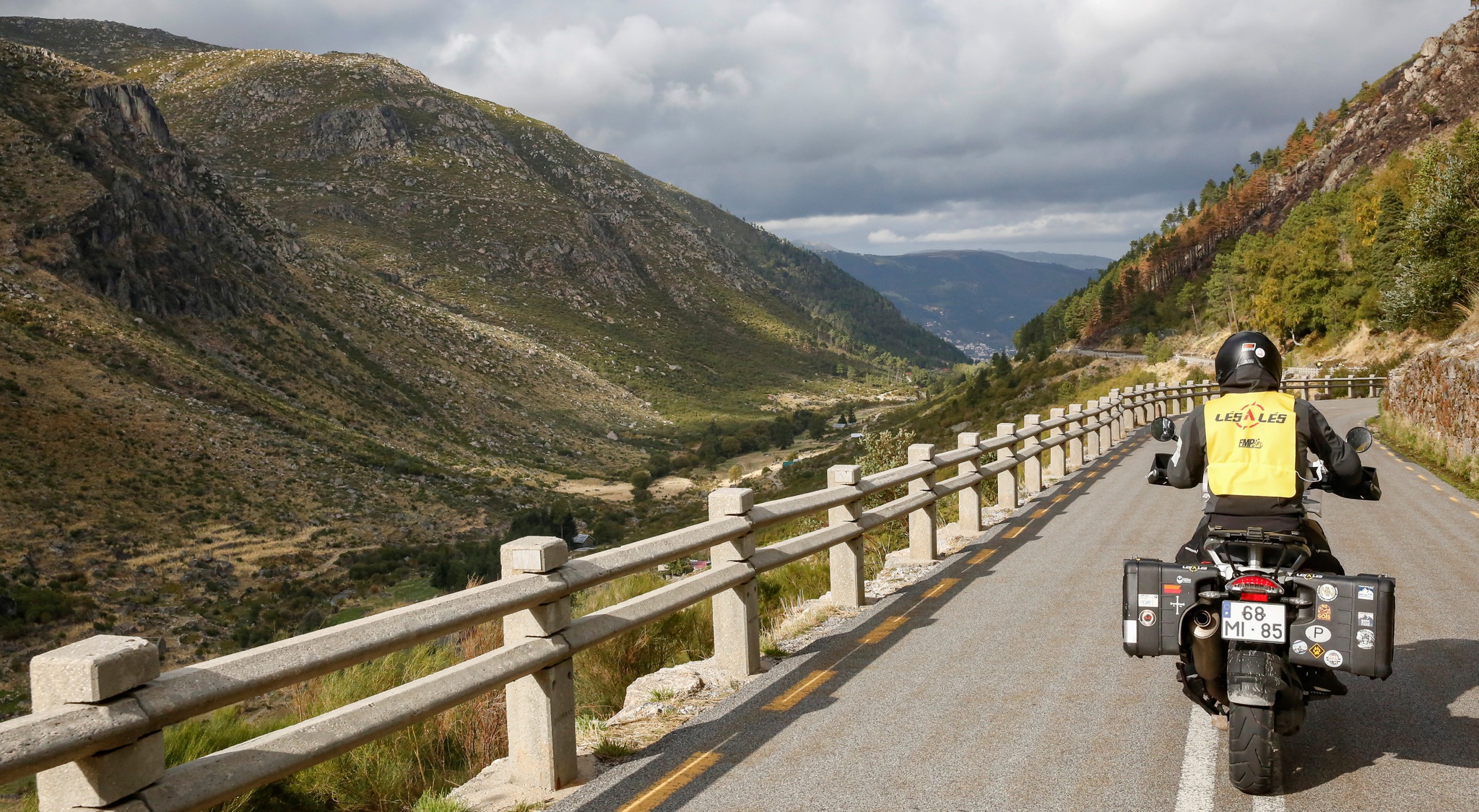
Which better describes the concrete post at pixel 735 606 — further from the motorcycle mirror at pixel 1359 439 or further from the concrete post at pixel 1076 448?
the concrete post at pixel 1076 448

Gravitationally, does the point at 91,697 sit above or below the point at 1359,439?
below

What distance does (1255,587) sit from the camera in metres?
4.33

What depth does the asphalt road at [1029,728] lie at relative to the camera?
169 inches

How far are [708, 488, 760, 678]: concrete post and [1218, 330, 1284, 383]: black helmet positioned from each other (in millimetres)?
2923

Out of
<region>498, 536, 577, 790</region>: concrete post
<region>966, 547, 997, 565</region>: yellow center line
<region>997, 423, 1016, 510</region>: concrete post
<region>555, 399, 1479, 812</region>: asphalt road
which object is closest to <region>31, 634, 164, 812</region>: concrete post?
<region>498, 536, 577, 790</region>: concrete post

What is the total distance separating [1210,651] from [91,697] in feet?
13.8

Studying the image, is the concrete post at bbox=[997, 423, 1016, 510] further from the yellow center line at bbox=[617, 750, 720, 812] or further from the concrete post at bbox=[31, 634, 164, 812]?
the concrete post at bbox=[31, 634, 164, 812]

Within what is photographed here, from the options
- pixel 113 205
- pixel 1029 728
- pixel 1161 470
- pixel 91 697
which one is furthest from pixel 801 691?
pixel 113 205

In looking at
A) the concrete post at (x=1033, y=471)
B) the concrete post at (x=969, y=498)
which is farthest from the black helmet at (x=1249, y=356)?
the concrete post at (x=1033, y=471)

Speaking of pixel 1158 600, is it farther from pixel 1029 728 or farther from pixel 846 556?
pixel 846 556

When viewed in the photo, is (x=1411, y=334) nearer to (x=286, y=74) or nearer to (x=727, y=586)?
(x=727, y=586)

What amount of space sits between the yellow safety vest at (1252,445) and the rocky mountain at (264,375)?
38.7 meters

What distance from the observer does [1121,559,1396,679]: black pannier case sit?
4.12 meters

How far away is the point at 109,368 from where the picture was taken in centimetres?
5712
